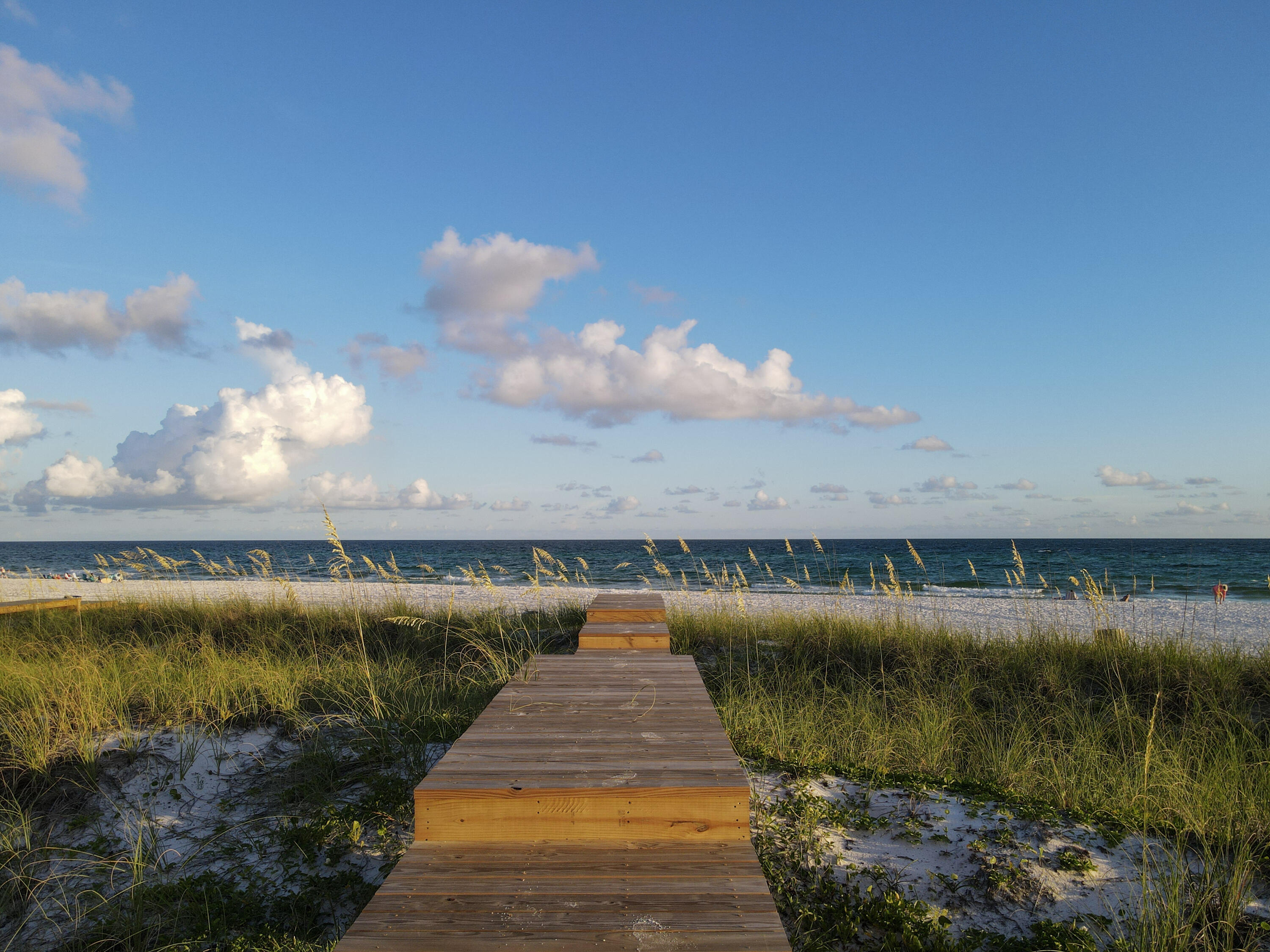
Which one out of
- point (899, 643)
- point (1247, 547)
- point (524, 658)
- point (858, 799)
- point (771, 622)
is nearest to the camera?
point (858, 799)

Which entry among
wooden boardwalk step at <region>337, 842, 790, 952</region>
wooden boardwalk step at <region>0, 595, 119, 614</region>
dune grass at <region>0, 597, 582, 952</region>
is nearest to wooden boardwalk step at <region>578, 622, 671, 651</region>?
dune grass at <region>0, 597, 582, 952</region>

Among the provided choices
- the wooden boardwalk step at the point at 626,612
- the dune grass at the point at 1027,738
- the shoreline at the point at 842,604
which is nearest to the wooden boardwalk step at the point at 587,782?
the dune grass at the point at 1027,738

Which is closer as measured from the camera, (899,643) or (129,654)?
(129,654)

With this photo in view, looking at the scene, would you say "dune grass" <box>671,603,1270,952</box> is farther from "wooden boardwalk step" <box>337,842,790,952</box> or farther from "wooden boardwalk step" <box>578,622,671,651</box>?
"wooden boardwalk step" <box>337,842,790,952</box>

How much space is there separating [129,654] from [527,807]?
5.73 m

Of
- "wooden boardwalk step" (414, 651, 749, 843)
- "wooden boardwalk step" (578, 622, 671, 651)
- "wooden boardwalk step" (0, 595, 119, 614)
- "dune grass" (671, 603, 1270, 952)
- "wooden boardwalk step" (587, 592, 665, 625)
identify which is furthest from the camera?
"wooden boardwalk step" (0, 595, 119, 614)

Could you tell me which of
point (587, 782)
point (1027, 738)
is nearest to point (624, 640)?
point (1027, 738)

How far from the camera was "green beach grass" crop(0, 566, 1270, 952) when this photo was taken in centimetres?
263

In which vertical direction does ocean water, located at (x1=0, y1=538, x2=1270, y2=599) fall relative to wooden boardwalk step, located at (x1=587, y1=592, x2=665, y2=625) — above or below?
below

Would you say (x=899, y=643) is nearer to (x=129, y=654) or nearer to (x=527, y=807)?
(x=527, y=807)

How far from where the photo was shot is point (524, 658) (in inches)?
219

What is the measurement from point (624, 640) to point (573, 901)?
3283 millimetres

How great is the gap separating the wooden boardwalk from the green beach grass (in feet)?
2.36

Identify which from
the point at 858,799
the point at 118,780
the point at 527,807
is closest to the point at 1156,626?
the point at 858,799
